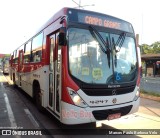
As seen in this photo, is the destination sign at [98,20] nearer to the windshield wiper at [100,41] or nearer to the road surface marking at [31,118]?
the windshield wiper at [100,41]

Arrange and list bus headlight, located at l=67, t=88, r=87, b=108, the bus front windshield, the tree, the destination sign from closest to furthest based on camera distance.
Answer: bus headlight, located at l=67, t=88, r=87, b=108 < the bus front windshield < the destination sign < the tree

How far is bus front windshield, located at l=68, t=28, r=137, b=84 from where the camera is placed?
6.36 metres

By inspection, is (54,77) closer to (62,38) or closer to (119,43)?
(62,38)

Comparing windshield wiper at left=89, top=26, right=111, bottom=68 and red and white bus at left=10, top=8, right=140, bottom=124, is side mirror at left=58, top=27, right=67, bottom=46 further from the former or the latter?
windshield wiper at left=89, top=26, right=111, bottom=68

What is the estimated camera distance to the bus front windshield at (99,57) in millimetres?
6363

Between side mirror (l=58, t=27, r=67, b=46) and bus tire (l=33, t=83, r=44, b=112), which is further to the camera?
bus tire (l=33, t=83, r=44, b=112)

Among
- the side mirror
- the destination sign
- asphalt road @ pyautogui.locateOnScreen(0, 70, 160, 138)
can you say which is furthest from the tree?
the side mirror

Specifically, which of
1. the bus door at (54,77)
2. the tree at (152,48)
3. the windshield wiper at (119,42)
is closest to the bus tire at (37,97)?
the bus door at (54,77)

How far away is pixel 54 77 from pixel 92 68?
51.7 inches

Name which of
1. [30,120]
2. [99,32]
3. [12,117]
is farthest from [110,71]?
[12,117]

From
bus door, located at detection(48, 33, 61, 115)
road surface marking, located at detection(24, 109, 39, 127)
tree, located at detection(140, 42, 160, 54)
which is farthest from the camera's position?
tree, located at detection(140, 42, 160, 54)

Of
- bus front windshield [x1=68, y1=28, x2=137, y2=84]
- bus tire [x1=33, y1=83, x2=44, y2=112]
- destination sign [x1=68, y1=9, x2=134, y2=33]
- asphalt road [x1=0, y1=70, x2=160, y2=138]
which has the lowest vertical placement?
asphalt road [x1=0, y1=70, x2=160, y2=138]

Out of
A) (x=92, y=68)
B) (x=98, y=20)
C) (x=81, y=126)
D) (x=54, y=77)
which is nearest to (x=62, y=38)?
(x=92, y=68)

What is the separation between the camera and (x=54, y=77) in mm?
7223
